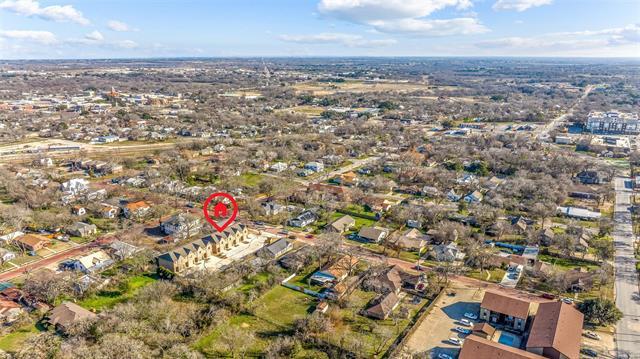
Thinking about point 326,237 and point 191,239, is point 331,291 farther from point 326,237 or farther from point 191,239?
point 191,239

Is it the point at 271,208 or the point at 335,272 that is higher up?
the point at 271,208

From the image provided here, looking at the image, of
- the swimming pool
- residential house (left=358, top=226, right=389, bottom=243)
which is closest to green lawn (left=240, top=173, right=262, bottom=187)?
residential house (left=358, top=226, right=389, bottom=243)

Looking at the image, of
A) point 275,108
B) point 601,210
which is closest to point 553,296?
point 601,210

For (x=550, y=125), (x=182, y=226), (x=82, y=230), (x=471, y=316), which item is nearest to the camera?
(x=471, y=316)

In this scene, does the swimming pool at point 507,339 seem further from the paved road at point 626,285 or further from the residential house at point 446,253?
the residential house at point 446,253

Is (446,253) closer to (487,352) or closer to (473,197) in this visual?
(487,352)

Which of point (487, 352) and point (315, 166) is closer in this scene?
point (487, 352)

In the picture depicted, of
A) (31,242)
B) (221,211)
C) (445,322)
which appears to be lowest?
(445,322)

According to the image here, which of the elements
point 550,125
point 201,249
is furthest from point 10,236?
point 550,125
